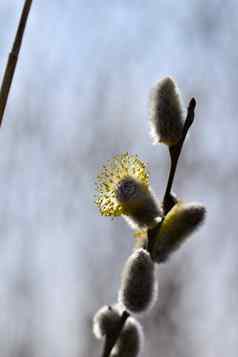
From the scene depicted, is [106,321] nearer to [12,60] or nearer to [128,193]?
[128,193]

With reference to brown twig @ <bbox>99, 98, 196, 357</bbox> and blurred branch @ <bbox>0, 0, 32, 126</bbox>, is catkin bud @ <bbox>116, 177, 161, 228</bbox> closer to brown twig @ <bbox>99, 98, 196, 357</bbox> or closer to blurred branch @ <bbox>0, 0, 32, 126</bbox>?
brown twig @ <bbox>99, 98, 196, 357</bbox>

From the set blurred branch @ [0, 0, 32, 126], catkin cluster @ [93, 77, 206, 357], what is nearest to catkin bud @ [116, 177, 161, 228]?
catkin cluster @ [93, 77, 206, 357]

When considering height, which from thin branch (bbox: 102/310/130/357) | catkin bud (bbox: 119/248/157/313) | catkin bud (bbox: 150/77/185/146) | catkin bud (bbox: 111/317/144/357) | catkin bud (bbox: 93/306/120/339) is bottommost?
catkin bud (bbox: 111/317/144/357)

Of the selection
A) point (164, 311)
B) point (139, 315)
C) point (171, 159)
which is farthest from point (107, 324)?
point (164, 311)

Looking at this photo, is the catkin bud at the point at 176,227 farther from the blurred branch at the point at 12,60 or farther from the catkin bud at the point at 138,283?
the blurred branch at the point at 12,60

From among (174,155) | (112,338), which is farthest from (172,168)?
(112,338)

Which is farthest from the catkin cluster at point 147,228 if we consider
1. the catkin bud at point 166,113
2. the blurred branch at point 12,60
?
the blurred branch at point 12,60
